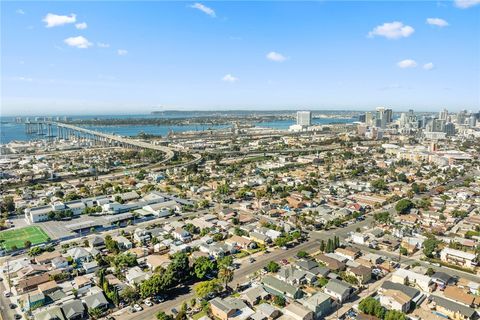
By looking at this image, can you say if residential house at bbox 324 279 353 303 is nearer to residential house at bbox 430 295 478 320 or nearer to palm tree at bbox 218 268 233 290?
residential house at bbox 430 295 478 320

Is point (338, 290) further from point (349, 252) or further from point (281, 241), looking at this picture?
point (281, 241)

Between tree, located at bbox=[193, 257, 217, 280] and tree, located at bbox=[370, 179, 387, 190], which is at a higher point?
tree, located at bbox=[370, 179, 387, 190]

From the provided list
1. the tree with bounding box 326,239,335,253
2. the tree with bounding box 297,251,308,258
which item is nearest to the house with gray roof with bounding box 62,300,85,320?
the tree with bounding box 297,251,308,258

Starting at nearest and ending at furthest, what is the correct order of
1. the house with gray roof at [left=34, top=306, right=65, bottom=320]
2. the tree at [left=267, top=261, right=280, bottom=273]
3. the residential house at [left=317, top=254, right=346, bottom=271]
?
1. the house with gray roof at [left=34, top=306, right=65, bottom=320]
2. the tree at [left=267, top=261, right=280, bottom=273]
3. the residential house at [left=317, top=254, right=346, bottom=271]

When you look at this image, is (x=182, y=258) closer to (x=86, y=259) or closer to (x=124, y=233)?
(x=86, y=259)

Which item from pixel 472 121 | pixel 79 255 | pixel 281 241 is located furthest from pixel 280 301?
pixel 472 121

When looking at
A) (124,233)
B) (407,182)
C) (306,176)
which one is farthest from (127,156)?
(407,182)

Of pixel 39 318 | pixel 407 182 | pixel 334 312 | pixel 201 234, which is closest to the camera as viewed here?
pixel 39 318

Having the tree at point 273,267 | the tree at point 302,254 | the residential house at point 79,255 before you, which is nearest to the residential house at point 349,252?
the tree at point 302,254
